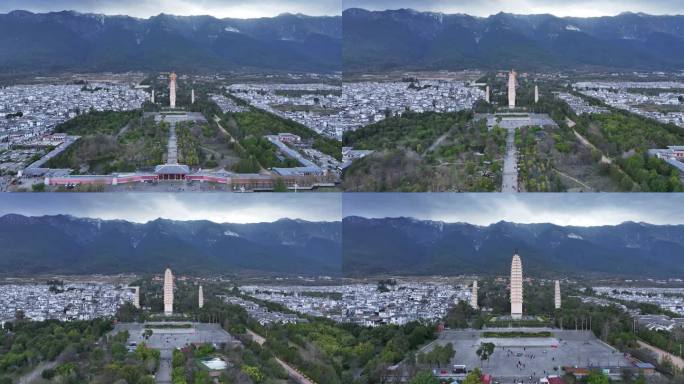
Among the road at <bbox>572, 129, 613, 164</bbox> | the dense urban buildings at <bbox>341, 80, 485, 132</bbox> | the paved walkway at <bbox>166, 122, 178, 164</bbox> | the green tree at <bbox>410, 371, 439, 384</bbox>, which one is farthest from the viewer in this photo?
the dense urban buildings at <bbox>341, 80, 485, 132</bbox>

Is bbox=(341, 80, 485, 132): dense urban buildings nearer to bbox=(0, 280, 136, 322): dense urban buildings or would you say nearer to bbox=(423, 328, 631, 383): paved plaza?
bbox=(0, 280, 136, 322): dense urban buildings

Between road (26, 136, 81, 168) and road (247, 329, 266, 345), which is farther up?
road (26, 136, 81, 168)

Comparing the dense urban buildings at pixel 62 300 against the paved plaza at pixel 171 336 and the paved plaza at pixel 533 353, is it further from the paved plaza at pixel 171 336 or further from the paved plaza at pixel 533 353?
the paved plaza at pixel 533 353

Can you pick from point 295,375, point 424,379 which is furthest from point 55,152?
point 424,379

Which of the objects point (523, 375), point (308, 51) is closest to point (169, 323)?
point (523, 375)

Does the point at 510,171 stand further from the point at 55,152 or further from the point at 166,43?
the point at 166,43

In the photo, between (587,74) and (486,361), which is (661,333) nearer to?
(486,361)

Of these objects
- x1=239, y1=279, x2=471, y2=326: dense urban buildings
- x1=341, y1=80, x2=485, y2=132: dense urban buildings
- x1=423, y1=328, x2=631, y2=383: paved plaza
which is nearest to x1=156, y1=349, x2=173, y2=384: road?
x1=239, y1=279, x2=471, y2=326: dense urban buildings
